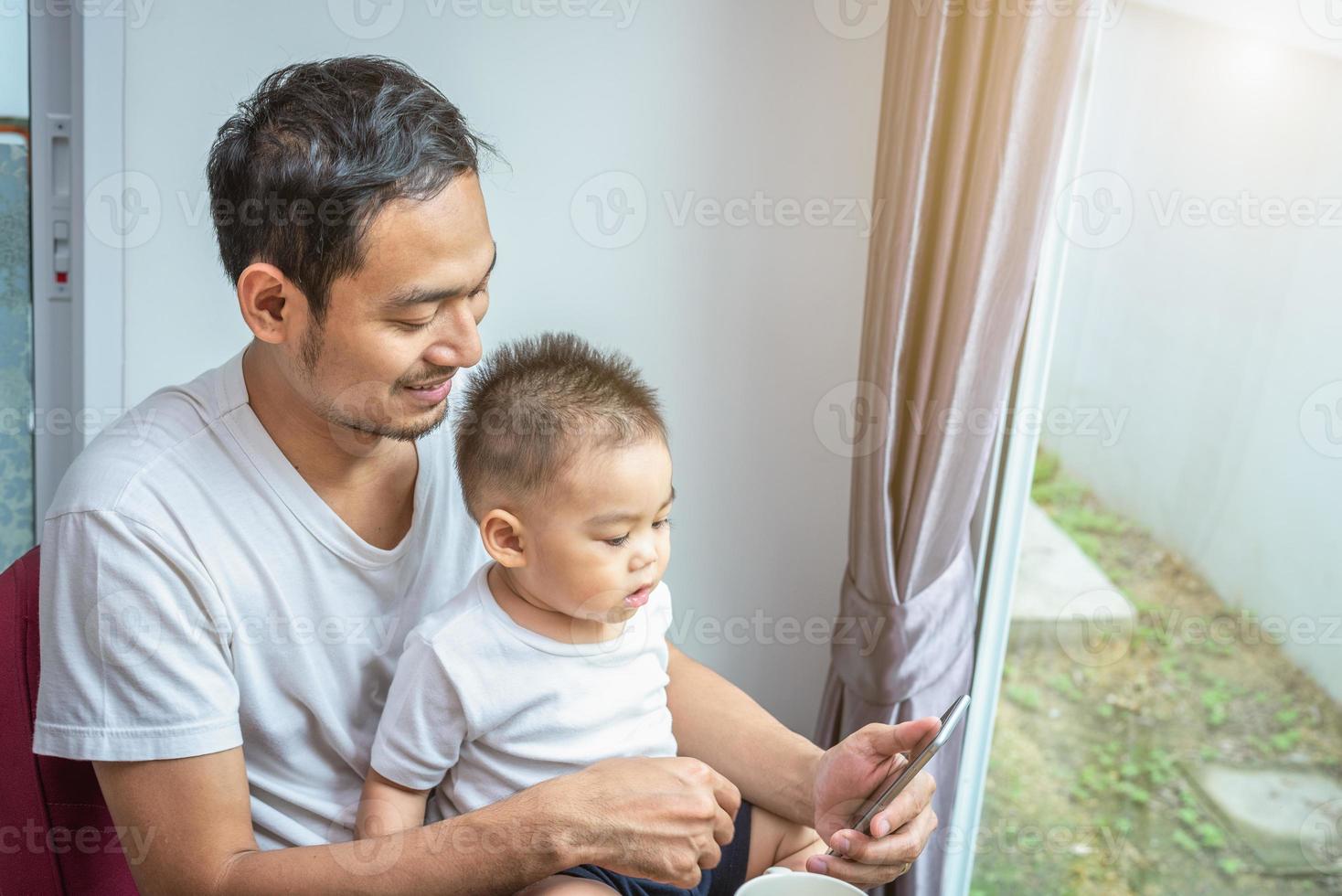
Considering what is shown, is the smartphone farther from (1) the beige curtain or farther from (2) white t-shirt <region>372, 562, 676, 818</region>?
(1) the beige curtain

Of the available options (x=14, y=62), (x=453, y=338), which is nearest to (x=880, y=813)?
(x=453, y=338)

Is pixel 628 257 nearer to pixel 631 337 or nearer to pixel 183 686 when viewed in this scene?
pixel 631 337

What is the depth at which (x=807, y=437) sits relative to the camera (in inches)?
89.4

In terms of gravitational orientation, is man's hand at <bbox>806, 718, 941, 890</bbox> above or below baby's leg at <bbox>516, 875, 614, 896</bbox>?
above

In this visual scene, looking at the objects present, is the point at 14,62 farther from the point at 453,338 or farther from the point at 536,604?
the point at 536,604

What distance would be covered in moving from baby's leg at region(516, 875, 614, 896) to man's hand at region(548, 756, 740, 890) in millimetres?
23

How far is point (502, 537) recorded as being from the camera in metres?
1.28

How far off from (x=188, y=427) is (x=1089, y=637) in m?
1.54

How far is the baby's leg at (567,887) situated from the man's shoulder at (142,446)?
1.88 feet

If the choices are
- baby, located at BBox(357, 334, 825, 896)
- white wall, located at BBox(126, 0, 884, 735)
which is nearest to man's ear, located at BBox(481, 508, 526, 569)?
baby, located at BBox(357, 334, 825, 896)

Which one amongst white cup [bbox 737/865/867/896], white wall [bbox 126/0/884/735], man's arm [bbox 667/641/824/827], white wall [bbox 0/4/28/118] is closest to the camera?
white cup [bbox 737/865/867/896]

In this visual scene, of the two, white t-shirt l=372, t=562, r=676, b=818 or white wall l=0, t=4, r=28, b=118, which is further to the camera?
white wall l=0, t=4, r=28, b=118

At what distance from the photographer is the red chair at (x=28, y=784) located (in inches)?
48.0

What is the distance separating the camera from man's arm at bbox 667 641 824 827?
1.40 m
